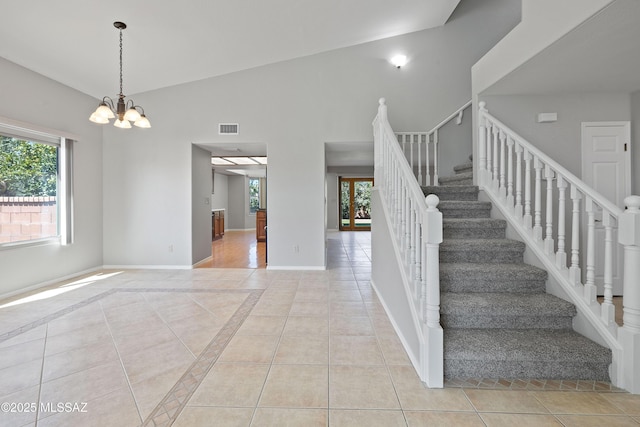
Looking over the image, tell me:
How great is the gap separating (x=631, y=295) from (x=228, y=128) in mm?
5177

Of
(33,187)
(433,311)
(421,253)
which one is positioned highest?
(33,187)

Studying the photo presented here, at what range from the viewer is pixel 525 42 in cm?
264

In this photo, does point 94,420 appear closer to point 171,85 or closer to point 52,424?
point 52,424

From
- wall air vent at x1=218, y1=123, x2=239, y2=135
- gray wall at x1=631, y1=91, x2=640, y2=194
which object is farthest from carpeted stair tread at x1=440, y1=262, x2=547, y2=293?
wall air vent at x1=218, y1=123, x2=239, y2=135

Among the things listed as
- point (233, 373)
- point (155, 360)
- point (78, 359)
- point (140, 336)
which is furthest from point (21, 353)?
point (233, 373)

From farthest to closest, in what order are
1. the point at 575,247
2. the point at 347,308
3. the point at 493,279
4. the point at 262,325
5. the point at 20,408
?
the point at 347,308 → the point at 262,325 → the point at 493,279 → the point at 575,247 → the point at 20,408

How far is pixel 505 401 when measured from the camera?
64.1 inches

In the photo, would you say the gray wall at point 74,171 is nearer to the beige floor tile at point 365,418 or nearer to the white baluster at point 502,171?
the beige floor tile at point 365,418

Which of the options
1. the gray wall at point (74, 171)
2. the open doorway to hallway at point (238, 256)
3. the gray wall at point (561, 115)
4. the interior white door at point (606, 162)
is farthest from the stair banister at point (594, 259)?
the gray wall at point (74, 171)

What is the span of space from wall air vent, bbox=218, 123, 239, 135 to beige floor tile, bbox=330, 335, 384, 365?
3.89m

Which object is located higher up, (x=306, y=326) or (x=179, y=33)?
(x=179, y=33)

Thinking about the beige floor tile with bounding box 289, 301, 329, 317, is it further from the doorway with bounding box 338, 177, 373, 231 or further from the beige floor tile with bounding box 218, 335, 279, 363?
the doorway with bounding box 338, 177, 373, 231

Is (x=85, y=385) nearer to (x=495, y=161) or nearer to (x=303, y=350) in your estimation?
(x=303, y=350)

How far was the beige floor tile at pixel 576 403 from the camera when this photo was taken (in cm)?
155
